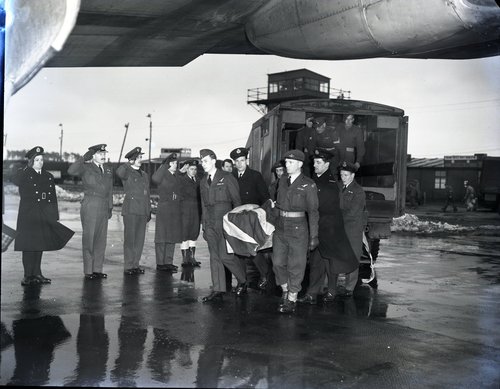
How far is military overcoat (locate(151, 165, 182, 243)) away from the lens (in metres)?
7.98

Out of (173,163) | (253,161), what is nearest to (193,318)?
(173,163)

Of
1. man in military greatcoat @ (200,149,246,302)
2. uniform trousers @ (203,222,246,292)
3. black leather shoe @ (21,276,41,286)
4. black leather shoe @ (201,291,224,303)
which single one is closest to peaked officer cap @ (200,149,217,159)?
man in military greatcoat @ (200,149,246,302)

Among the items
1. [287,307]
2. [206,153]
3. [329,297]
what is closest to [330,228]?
[329,297]

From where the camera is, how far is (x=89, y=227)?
670 cm

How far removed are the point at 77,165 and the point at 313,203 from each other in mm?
2564

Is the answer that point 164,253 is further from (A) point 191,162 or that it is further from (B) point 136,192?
(A) point 191,162

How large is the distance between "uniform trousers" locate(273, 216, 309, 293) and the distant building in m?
25.9

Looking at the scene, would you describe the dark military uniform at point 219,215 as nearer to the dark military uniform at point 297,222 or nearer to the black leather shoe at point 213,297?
the black leather shoe at point 213,297

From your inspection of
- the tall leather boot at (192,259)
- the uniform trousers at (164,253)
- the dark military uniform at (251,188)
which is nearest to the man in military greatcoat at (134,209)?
the uniform trousers at (164,253)

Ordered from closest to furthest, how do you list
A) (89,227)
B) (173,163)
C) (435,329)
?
1. (435,329)
2. (89,227)
3. (173,163)

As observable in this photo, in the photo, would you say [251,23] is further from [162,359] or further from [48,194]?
[48,194]

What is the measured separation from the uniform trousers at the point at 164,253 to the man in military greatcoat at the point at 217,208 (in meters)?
2.30

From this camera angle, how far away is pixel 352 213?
6324 millimetres

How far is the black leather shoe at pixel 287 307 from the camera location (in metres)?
5.22
